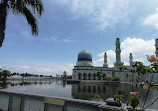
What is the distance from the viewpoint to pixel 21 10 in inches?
291

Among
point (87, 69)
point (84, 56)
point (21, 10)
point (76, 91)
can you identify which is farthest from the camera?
point (84, 56)

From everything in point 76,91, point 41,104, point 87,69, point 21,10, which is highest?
point 21,10

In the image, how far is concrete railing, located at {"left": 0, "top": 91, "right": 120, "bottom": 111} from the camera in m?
5.06

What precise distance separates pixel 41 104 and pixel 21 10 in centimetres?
550

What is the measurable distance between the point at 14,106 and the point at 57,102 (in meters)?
2.97

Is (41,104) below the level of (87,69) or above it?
below

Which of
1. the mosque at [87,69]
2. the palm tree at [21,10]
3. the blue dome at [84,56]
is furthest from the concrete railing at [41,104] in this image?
the blue dome at [84,56]

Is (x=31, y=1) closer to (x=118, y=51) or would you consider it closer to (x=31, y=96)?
(x=31, y=96)

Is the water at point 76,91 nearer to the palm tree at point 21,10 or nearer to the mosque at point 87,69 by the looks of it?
the palm tree at point 21,10

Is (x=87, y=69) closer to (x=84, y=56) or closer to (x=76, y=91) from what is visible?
(x=84, y=56)

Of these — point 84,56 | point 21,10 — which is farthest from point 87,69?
point 21,10

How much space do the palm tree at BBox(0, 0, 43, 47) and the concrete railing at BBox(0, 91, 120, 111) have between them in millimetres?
3353

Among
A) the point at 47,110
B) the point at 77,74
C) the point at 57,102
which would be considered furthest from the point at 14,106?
the point at 77,74

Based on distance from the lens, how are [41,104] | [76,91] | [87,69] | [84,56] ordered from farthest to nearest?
1. [84,56]
2. [87,69]
3. [76,91]
4. [41,104]
